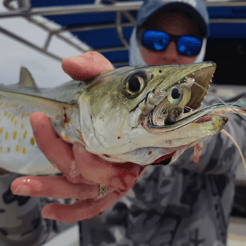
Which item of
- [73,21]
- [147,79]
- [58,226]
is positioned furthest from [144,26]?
[73,21]

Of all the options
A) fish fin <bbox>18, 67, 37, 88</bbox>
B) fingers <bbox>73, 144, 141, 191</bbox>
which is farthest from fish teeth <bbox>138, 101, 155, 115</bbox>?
fish fin <bbox>18, 67, 37, 88</bbox>

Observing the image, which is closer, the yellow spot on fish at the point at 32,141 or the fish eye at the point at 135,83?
the fish eye at the point at 135,83

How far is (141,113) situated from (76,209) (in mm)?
426

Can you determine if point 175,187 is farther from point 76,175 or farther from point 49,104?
point 49,104

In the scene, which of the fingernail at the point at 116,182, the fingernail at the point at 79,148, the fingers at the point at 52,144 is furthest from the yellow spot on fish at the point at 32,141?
the fingernail at the point at 116,182

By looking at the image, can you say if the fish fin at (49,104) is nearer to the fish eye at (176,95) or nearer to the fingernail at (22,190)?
the fingernail at (22,190)

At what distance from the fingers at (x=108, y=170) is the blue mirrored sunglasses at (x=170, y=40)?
886 mm

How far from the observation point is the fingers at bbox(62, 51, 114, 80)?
68cm

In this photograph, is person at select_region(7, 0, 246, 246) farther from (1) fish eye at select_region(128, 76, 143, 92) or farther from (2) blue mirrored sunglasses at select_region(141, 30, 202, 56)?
(1) fish eye at select_region(128, 76, 143, 92)

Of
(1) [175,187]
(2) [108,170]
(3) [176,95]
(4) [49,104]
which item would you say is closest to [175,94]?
(3) [176,95]

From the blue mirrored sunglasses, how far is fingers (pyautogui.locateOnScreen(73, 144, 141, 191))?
0.89m

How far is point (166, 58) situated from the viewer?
1.35 meters

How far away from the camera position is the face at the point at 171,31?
1.35m

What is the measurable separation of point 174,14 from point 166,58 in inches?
10.4
